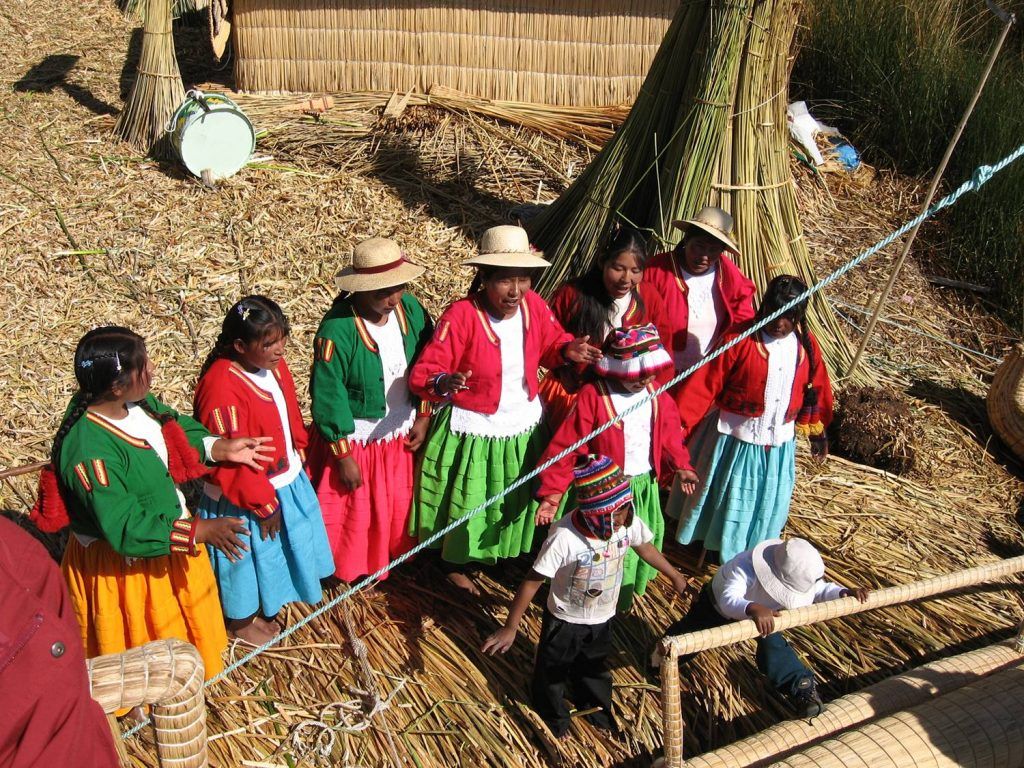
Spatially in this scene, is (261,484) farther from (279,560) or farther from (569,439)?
(569,439)

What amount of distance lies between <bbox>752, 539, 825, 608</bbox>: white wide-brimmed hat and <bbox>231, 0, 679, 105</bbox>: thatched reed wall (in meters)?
4.34

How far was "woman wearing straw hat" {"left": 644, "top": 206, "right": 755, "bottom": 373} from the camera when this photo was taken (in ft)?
11.3

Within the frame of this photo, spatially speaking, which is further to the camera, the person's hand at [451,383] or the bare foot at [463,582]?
the bare foot at [463,582]

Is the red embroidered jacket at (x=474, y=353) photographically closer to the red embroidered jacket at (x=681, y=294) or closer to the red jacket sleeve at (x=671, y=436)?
the red jacket sleeve at (x=671, y=436)

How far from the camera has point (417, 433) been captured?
316 centimetres

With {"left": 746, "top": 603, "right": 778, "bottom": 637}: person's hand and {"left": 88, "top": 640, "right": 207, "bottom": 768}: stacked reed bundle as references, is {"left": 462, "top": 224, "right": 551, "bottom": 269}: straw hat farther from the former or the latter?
{"left": 88, "top": 640, "right": 207, "bottom": 768}: stacked reed bundle

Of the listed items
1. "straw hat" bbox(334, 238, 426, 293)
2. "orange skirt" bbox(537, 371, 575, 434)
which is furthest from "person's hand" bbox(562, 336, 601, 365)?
"straw hat" bbox(334, 238, 426, 293)

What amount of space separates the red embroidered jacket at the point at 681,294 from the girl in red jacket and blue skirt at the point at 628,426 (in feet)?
1.63

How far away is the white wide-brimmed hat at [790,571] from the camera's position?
2.58m

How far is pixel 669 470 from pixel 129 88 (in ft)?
17.5

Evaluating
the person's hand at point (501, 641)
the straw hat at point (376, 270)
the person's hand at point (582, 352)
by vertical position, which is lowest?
the person's hand at point (501, 641)

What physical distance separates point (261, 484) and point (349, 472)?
0.37 metres

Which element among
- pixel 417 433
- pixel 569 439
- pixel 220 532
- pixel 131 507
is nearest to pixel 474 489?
pixel 417 433

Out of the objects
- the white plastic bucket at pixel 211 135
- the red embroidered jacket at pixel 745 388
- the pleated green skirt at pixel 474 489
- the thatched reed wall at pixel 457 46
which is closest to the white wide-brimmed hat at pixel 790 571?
the red embroidered jacket at pixel 745 388
